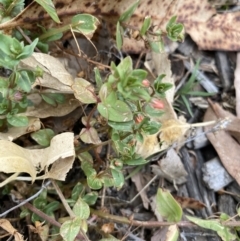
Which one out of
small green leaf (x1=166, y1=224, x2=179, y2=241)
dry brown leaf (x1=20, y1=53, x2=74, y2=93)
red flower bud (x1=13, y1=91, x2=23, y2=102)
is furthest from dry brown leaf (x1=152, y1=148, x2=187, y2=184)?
red flower bud (x1=13, y1=91, x2=23, y2=102)

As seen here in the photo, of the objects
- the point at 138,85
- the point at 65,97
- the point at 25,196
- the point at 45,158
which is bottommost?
the point at 25,196

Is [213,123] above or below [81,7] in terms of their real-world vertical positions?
below

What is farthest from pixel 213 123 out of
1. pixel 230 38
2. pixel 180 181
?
pixel 230 38

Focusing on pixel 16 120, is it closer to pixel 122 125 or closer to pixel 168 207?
pixel 122 125

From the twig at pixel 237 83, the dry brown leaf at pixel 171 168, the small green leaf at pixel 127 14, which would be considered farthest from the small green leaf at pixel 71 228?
the twig at pixel 237 83

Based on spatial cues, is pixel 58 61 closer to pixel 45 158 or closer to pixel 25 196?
pixel 45 158
